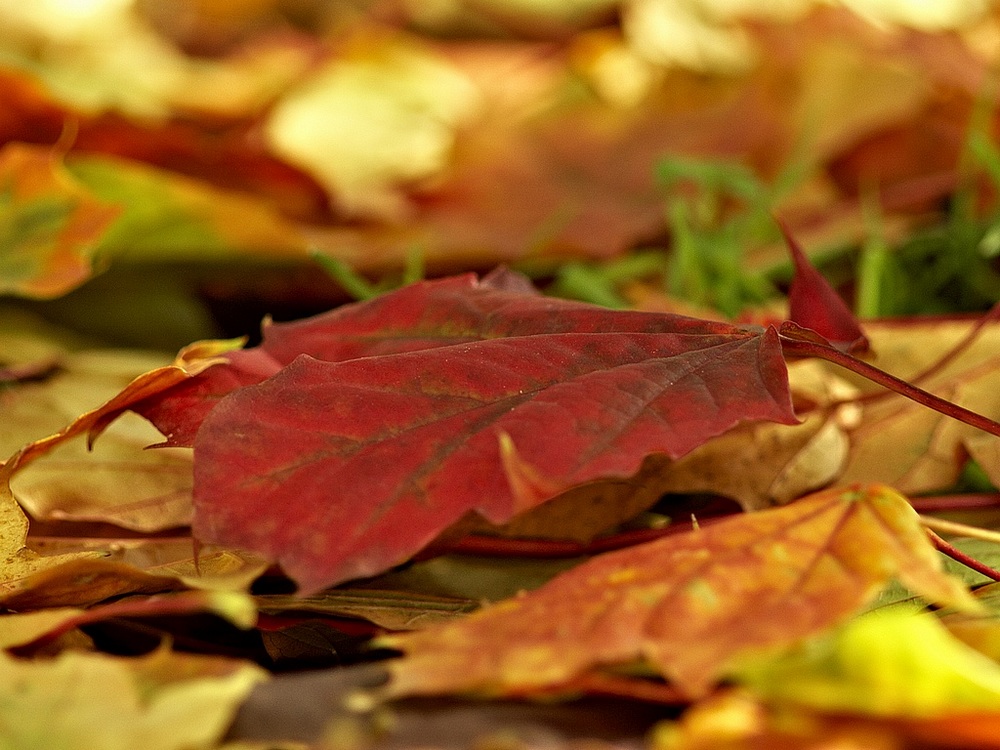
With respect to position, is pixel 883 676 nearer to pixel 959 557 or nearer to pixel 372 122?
pixel 959 557

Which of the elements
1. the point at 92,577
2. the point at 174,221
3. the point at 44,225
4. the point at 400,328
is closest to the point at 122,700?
the point at 92,577

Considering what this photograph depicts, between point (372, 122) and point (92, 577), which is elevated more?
point (372, 122)

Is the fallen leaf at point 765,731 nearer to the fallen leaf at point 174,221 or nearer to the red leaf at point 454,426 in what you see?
the red leaf at point 454,426

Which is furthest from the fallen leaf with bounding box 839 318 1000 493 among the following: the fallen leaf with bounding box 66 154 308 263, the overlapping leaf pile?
the fallen leaf with bounding box 66 154 308 263

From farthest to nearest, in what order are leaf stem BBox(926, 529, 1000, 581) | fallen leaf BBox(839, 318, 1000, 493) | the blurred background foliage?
1. the blurred background foliage
2. fallen leaf BBox(839, 318, 1000, 493)
3. leaf stem BBox(926, 529, 1000, 581)

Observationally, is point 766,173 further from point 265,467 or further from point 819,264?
point 265,467

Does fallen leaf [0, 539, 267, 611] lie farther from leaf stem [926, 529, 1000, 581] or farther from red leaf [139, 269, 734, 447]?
leaf stem [926, 529, 1000, 581]

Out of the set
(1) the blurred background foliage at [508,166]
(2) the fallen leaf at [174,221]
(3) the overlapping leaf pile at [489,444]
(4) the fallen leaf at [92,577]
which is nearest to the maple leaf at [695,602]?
(3) the overlapping leaf pile at [489,444]
